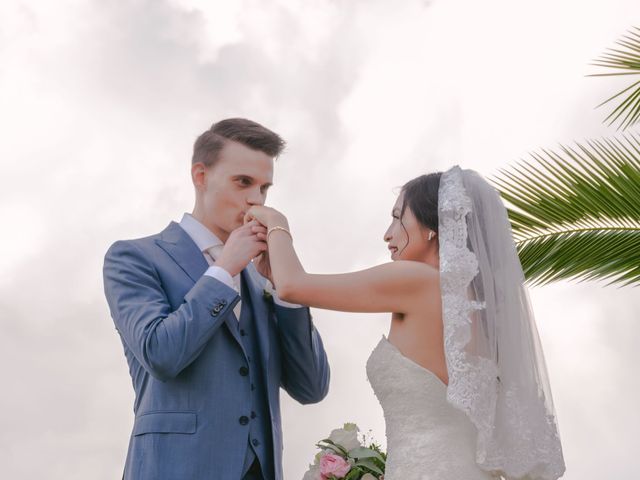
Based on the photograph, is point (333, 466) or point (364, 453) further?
point (364, 453)

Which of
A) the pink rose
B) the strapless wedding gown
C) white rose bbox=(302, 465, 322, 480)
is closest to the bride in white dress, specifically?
the strapless wedding gown

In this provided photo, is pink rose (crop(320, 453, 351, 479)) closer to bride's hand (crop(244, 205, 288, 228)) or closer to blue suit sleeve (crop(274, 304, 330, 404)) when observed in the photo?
blue suit sleeve (crop(274, 304, 330, 404))

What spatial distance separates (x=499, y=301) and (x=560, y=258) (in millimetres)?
3573

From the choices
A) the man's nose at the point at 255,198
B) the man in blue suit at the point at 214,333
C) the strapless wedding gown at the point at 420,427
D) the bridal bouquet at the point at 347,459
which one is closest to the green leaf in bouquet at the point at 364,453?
the bridal bouquet at the point at 347,459

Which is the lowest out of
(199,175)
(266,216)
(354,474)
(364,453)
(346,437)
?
(354,474)

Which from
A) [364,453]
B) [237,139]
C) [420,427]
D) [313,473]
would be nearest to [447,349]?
[420,427]

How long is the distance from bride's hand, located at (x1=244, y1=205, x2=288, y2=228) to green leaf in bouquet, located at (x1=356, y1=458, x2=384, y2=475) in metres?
1.28

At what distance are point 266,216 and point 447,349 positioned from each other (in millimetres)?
990

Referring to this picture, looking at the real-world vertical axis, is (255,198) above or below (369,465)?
above

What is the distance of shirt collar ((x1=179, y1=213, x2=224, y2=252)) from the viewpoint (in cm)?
434

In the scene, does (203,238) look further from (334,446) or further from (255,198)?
(334,446)

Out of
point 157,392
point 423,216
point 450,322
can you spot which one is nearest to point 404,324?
point 450,322

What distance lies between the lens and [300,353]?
4270mm

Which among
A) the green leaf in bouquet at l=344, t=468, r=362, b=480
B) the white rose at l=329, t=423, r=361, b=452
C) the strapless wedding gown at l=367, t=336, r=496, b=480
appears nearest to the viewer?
the strapless wedding gown at l=367, t=336, r=496, b=480
